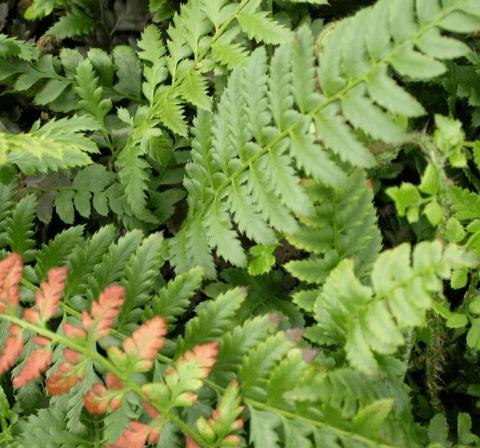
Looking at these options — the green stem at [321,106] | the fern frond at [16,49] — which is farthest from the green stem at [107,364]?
the fern frond at [16,49]

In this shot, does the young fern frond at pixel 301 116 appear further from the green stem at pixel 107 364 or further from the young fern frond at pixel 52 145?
the green stem at pixel 107 364

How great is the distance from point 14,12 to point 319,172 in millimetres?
1677

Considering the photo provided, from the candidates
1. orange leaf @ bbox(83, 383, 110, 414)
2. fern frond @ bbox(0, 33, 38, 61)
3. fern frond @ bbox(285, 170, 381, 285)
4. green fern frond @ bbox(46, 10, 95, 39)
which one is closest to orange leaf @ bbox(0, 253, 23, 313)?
orange leaf @ bbox(83, 383, 110, 414)

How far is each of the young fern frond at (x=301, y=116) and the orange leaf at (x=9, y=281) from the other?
0.48 metres

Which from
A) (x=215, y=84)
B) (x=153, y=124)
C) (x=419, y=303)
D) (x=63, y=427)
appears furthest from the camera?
(x=215, y=84)

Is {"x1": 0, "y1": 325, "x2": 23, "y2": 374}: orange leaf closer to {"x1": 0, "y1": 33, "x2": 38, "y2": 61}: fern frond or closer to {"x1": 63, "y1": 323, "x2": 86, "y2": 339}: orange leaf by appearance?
{"x1": 63, "y1": 323, "x2": 86, "y2": 339}: orange leaf

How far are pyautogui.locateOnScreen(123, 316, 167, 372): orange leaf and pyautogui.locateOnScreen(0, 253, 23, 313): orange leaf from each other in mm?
298

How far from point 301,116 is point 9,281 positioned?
76 cm

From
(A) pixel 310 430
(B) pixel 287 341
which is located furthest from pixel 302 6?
(A) pixel 310 430

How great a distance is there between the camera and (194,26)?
6.17 ft

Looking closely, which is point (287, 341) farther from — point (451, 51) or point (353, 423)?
point (451, 51)

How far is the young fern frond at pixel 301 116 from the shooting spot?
4.33ft

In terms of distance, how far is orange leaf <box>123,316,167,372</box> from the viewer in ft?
4.25

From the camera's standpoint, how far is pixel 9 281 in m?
1.40
